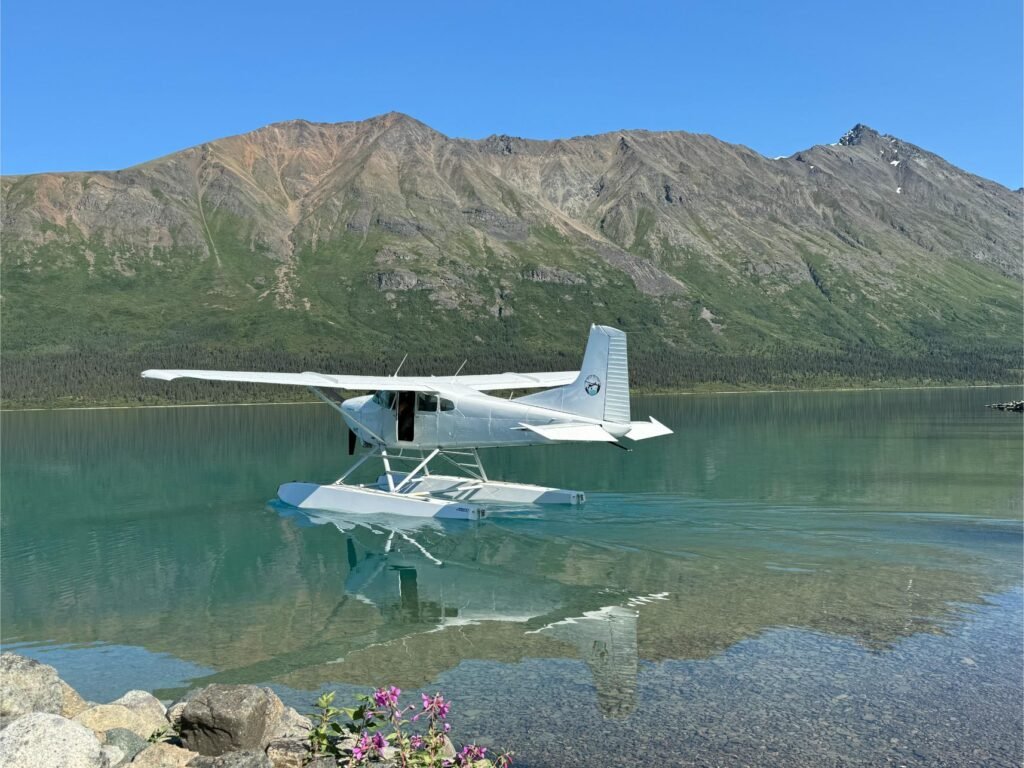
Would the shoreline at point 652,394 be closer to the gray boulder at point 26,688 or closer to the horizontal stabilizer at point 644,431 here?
the horizontal stabilizer at point 644,431

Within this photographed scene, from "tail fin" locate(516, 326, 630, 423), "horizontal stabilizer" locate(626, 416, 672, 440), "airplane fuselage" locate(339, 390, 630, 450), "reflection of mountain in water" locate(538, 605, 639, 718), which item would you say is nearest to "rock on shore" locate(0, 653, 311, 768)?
"reflection of mountain in water" locate(538, 605, 639, 718)

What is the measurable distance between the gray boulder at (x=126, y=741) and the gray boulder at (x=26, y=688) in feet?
2.39

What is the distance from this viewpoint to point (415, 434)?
999 inches

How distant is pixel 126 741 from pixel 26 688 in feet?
4.78

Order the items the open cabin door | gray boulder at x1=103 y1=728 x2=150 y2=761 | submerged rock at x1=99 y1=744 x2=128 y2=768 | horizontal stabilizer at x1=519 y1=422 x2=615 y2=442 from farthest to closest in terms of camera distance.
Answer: the open cabin door < horizontal stabilizer at x1=519 y1=422 x2=615 y2=442 < gray boulder at x1=103 y1=728 x2=150 y2=761 < submerged rock at x1=99 y1=744 x2=128 y2=768

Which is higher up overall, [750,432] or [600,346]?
[600,346]

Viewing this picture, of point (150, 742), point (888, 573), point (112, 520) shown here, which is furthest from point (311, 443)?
point (150, 742)

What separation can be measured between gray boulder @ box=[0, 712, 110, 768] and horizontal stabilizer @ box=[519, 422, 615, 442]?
52.6ft

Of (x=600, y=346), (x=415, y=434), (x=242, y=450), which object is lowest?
(x=242, y=450)

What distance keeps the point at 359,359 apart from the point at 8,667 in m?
188

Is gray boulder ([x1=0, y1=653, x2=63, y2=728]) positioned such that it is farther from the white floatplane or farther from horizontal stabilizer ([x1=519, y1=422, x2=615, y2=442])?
horizontal stabilizer ([x1=519, y1=422, x2=615, y2=442])

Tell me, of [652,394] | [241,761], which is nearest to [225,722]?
[241,761]

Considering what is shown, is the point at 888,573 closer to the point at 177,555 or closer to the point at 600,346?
the point at 600,346

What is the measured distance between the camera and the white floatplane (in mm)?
23125
